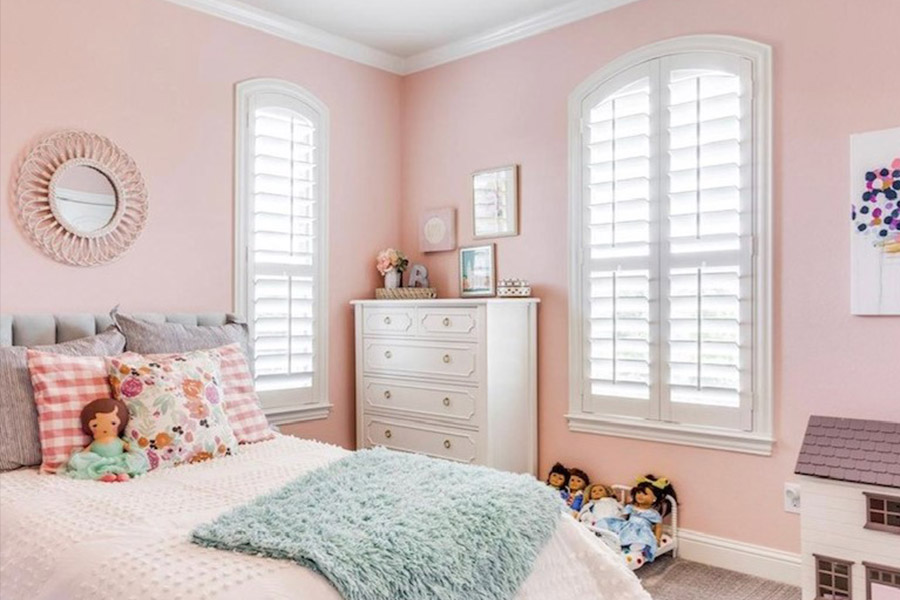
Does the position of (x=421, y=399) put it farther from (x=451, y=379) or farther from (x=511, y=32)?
(x=511, y=32)

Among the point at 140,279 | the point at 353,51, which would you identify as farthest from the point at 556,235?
the point at 140,279

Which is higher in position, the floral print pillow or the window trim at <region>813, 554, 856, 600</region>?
the floral print pillow

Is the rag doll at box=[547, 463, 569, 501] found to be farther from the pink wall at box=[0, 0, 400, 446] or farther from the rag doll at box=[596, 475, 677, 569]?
the pink wall at box=[0, 0, 400, 446]

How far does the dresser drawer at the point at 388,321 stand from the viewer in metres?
3.72

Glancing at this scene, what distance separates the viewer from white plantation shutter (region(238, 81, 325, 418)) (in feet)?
11.7

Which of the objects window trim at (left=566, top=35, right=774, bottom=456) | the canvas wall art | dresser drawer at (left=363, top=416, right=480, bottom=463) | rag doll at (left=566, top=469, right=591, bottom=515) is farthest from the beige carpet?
the canvas wall art

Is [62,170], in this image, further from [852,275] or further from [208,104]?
[852,275]

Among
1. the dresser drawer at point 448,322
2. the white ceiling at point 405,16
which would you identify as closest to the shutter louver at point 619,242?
the dresser drawer at point 448,322

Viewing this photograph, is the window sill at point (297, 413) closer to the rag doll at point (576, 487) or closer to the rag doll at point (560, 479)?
the rag doll at point (560, 479)

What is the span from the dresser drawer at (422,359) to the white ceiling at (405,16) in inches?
70.1

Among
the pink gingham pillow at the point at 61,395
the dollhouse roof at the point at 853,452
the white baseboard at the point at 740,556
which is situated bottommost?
the white baseboard at the point at 740,556

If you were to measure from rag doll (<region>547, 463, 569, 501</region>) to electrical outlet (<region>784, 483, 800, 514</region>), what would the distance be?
1014 mm

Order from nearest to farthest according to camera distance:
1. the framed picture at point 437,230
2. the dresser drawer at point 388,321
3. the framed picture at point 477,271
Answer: the dresser drawer at point 388,321 → the framed picture at point 477,271 → the framed picture at point 437,230

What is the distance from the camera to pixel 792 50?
113 inches
